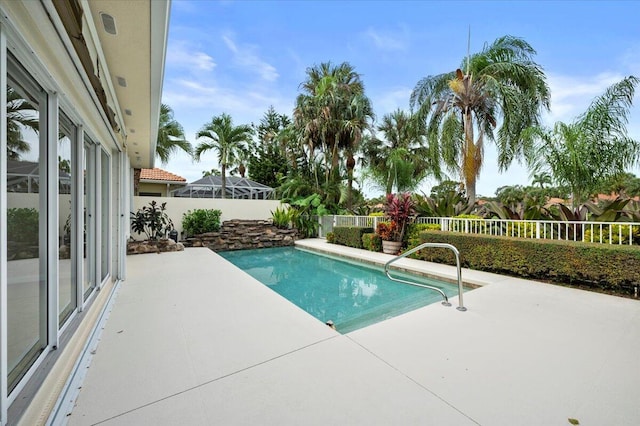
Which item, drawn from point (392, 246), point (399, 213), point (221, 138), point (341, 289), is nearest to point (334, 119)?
point (399, 213)

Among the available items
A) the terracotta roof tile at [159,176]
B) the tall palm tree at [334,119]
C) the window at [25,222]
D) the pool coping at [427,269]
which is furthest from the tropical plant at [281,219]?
the window at [25,222]

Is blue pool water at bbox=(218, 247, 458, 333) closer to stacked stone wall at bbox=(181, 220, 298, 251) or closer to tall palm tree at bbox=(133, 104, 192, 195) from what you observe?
stacked stone wall at bbox=(181, 220, 298, 251)

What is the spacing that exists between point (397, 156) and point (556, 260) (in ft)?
35.8

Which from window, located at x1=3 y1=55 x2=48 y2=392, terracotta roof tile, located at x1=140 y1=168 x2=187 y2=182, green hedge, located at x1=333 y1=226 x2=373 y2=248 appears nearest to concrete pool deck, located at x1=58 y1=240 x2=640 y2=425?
window, located at x1=3 y1=55 x2=48 y2=392

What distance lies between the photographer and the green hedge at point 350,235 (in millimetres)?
10617

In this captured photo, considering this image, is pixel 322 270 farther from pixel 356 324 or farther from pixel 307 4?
pixel 307 4

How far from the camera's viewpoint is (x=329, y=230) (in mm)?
13656

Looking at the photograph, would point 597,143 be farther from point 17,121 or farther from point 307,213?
point 307,213

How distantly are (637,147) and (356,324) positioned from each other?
8.62 m

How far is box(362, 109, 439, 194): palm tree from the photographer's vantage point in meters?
15.6

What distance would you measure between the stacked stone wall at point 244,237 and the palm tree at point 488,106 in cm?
756

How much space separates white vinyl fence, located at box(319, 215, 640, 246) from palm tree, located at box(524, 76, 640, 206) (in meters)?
2.35

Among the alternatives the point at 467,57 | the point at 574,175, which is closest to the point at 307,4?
the point at 467,57

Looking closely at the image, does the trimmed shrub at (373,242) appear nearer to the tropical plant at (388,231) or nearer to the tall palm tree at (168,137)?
the tropical plant at (388,231)
